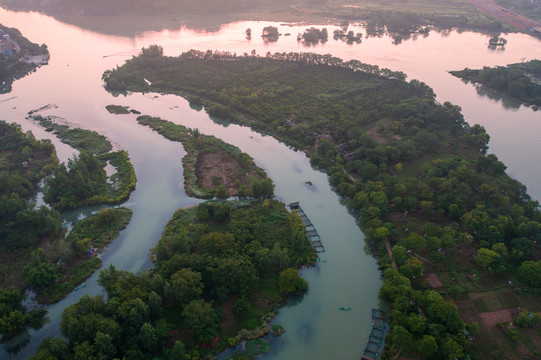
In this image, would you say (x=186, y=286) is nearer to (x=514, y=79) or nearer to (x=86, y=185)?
(x=86, y=185)

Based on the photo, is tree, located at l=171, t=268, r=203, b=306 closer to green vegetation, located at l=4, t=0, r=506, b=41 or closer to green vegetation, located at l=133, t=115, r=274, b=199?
green vegetation, located at l=133, t=115, r=274, b=199

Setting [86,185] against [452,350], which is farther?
[86,185]

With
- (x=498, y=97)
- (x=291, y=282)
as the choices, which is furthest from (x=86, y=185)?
(x=498, y=97)

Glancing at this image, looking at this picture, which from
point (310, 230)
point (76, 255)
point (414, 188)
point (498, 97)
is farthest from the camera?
point (498, 97)

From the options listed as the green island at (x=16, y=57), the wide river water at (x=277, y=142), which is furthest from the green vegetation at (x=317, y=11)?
the green island at (x=16, y=57)

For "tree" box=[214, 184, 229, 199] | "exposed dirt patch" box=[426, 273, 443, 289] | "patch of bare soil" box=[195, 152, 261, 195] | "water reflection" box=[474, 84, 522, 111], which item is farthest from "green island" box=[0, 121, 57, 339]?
"water reflection" box=[474, 84, 522, 111]

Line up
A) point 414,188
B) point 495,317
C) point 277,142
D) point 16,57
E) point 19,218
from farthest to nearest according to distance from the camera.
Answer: point 16,57
point 277,142
point 414,188
point 19,218
point 495,317
